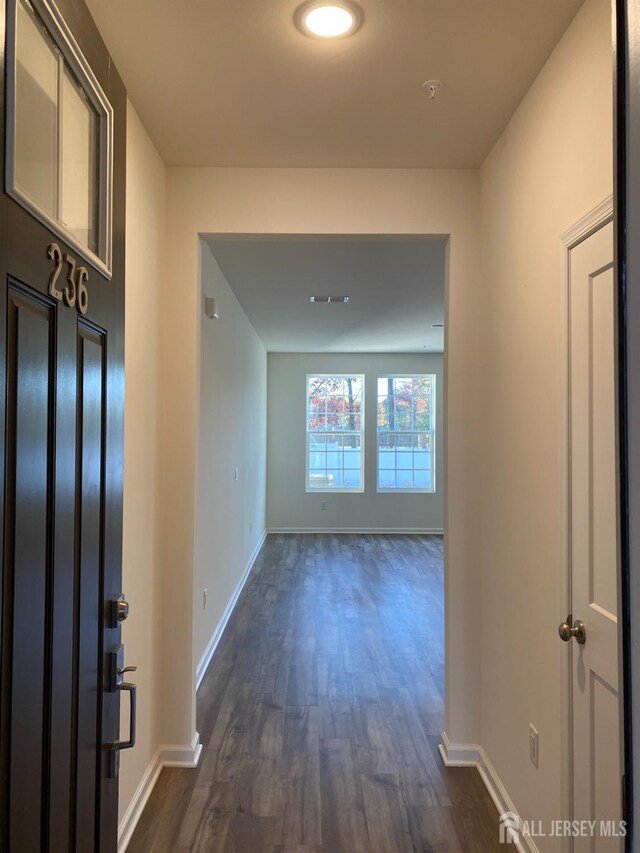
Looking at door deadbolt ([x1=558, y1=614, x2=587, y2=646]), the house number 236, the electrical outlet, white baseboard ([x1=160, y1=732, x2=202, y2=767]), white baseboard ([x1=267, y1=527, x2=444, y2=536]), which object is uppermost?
the house number 236

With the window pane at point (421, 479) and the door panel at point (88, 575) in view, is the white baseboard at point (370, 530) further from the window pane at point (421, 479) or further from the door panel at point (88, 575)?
the door panel at point (88, 575)

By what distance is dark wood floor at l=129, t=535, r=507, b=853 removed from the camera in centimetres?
199

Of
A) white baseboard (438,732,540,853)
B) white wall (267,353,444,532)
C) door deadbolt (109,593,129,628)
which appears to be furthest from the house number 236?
white wall (267,353,444,532)

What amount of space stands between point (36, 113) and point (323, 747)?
8.87 ft

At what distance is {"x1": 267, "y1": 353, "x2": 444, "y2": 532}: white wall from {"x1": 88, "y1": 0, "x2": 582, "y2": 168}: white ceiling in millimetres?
6021

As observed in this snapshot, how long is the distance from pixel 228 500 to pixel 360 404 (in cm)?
435

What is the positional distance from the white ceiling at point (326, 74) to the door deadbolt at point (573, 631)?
1732 mm

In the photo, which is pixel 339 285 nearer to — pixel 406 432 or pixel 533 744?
pixel 533 744

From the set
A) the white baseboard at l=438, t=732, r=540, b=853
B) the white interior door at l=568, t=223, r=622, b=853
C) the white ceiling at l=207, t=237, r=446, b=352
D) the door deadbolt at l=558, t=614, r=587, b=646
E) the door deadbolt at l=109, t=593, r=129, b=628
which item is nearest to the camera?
the door deadbolt at l=109, t=593, r=129, b=628

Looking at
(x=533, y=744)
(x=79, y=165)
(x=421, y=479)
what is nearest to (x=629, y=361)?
(x=79, y=165)

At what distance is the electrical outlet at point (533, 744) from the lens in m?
1.79

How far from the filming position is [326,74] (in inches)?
69.2

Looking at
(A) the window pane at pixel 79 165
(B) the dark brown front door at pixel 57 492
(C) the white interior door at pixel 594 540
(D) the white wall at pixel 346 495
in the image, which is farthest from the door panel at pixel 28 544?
(D) the white wall at pixel 346 495

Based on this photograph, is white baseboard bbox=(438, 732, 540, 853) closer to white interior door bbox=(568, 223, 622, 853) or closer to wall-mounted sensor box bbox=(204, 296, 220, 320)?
white interior door bbox=(568, 223, 622, 853)
